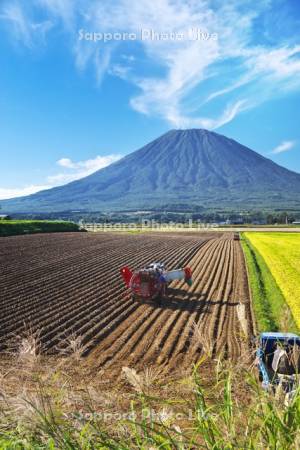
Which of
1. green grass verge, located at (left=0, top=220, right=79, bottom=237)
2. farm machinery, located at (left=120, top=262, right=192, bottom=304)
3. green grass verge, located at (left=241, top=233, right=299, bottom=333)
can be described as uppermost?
green grass verge, located at (left=0, top=220, right=79, bottom=237)

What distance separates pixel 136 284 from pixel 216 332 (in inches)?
195

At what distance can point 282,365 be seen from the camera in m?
8.17

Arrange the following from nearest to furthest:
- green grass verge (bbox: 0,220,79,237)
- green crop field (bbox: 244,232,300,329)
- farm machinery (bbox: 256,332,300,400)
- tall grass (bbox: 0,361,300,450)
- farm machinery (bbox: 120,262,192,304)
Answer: tall grass (bbox: 0,361,300,450) < farm machinery (bbox: 256,332,300,400) < farm machinery (bbox: 120,262,192,304) < green crop field (bbox: 244,232,300,329) < green grass verge (bbox: 0,220,79,237)

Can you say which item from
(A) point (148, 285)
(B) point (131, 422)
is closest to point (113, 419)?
(B) point (131, 422)

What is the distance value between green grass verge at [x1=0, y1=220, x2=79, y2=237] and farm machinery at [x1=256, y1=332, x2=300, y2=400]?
163 feet

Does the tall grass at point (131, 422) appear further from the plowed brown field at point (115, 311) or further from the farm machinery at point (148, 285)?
the farm machinery at point (148, 285)

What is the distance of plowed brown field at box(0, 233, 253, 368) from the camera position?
13002 mm

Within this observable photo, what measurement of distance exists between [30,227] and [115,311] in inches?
1921

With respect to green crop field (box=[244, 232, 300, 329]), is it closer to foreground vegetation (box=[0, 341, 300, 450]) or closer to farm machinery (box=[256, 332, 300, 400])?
farm machinery (box=[256, 332, 300, 400])

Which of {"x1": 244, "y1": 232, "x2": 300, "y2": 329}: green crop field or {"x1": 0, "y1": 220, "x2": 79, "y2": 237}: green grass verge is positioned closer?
{"x1": 244, "y1": 232, "x2": 300, "y2": 329}: green crop field

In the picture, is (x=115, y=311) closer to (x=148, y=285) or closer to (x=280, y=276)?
(x=148, y=285)

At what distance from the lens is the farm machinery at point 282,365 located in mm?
3418

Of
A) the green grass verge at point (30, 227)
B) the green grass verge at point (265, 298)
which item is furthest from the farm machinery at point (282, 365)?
the green grass verge at point (30, 227)

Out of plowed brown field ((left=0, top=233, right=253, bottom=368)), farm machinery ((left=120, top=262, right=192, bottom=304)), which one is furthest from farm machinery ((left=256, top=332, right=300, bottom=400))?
farm machinery ((left=120, top=262, right=192, bottom=304))
